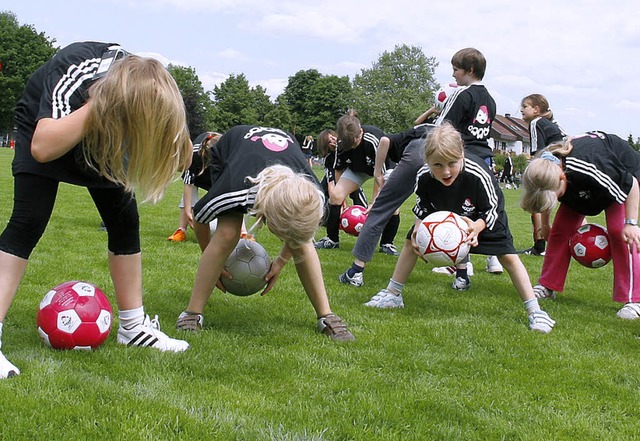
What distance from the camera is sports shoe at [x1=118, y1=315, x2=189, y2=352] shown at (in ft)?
13.0

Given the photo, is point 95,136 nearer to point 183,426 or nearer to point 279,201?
point 279,201

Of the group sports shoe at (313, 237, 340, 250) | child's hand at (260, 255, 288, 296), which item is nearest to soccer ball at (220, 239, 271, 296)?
child's hand at (260, 255, 288, 296)

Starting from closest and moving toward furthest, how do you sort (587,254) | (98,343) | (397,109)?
(98,343) < (587,254) < (397,109)

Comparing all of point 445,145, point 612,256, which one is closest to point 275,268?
point 445,145

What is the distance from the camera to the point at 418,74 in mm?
71125

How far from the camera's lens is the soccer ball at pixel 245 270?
4.67 m

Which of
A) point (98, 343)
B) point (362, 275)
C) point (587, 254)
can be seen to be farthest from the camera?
point (362, 275)

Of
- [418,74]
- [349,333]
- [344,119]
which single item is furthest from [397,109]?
[349,333]

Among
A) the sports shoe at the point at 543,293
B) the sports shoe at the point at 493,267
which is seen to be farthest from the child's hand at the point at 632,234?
the sports shoe at the point at 493,267

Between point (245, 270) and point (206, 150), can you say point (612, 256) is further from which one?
point (206, 150)

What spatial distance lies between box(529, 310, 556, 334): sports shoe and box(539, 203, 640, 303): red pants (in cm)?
128

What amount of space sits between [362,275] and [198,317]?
2570 millimetres

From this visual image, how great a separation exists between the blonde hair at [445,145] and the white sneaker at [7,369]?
3.22 meters

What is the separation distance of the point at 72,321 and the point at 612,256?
489cm
